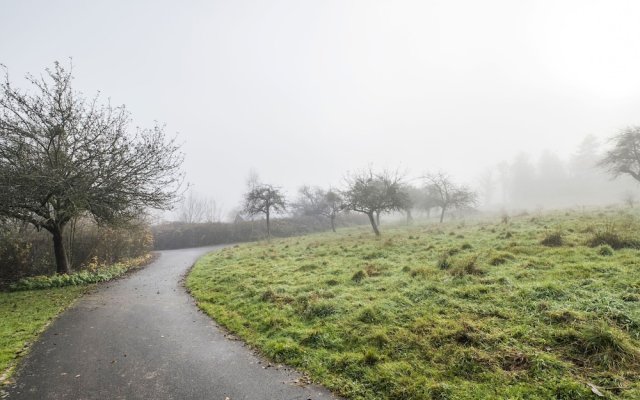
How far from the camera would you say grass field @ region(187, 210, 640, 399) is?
5766mm

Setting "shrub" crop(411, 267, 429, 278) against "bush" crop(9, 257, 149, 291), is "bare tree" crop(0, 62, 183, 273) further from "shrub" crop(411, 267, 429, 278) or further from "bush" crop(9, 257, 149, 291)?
"shrub" crop(411, 267, 429, 278)

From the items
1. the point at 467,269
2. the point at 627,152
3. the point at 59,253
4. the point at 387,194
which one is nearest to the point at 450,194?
the point at 627,152

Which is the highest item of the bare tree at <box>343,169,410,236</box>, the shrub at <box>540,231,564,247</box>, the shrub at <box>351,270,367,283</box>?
the bare tree at <box>343,169,410,236</box>

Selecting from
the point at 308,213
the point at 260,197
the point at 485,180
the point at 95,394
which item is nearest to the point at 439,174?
the point at 260,197

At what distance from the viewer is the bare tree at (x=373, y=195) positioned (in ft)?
109

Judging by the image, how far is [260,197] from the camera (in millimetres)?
48594

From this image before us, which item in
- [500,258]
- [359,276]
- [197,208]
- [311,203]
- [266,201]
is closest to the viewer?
[500,258]

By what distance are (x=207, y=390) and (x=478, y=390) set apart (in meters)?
4.90

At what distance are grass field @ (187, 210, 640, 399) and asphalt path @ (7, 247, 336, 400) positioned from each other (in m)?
0.66

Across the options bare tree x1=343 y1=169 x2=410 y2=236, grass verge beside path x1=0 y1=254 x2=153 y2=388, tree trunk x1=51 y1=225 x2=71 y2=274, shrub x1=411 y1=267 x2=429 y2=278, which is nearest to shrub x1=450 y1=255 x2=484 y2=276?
shrub x1=411 y1=267 x2=429 y2=278

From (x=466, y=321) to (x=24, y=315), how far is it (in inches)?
571

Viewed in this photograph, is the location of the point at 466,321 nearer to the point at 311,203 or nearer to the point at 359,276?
the point at 359,276

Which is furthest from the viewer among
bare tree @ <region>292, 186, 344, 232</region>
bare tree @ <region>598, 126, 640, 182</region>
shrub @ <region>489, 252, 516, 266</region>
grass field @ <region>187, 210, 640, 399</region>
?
bare tree @ <region>292, 186, 344, 232</region>

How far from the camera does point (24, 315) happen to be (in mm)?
11805
